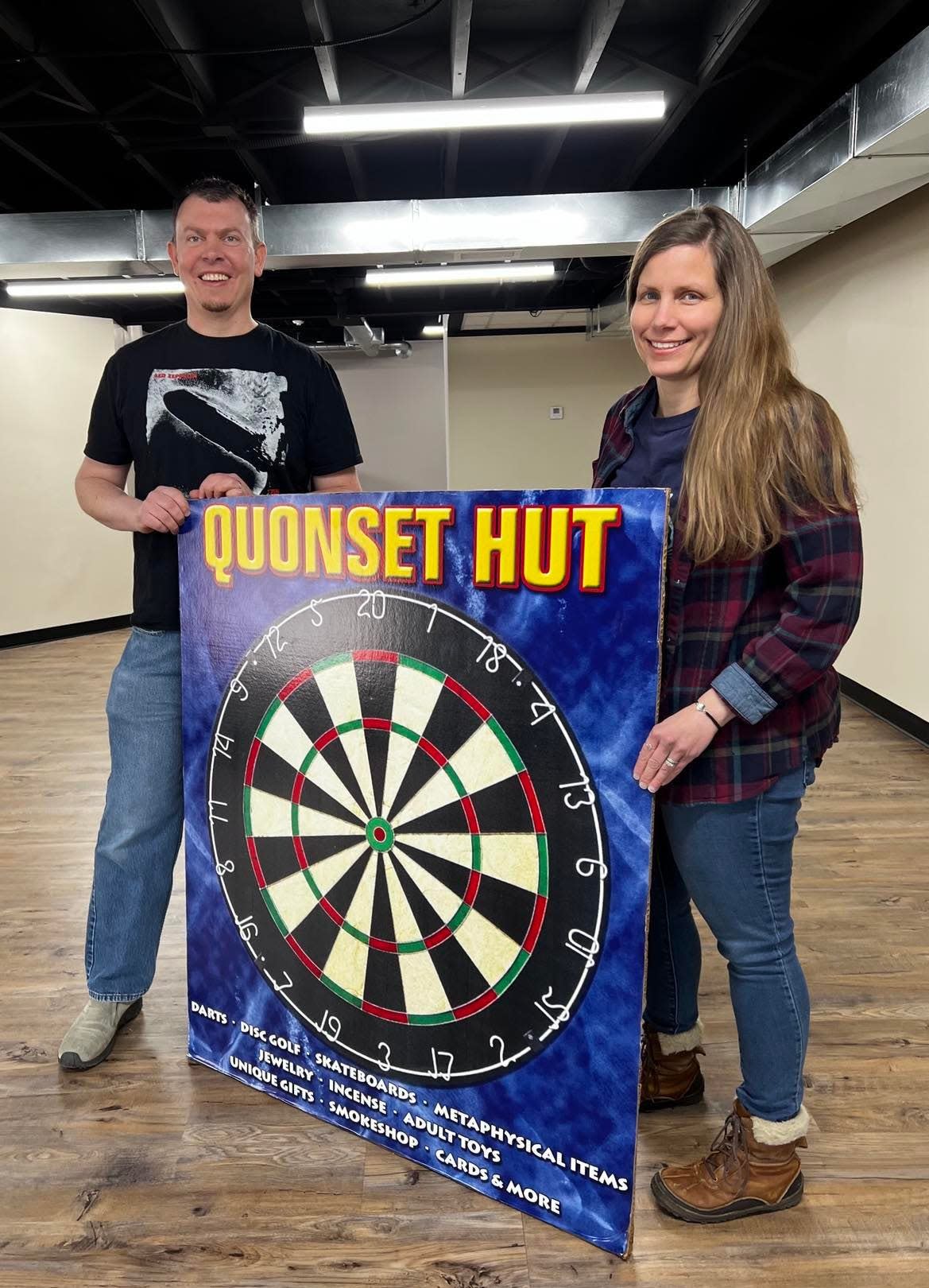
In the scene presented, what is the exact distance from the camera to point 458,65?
3.92 metres

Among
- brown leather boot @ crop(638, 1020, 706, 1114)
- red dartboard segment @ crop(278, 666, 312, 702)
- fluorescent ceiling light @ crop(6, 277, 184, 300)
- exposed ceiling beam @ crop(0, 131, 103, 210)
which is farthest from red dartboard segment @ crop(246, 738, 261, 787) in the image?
fluorescent ceiling light @ crop(6, 277, 184, 300)

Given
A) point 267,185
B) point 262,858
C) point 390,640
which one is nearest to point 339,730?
point 390,640

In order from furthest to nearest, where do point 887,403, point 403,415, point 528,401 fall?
point 528,401 < point 403,415 < point 887,403

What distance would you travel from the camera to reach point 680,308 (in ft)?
3.65

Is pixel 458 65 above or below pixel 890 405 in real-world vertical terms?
above

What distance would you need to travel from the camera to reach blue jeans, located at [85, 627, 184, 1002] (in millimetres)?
1638

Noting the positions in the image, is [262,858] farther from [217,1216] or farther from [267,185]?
[267,185]

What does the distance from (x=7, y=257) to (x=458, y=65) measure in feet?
11.1

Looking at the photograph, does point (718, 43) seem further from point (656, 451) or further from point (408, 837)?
point (408, 837)

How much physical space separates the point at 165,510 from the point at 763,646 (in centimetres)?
98

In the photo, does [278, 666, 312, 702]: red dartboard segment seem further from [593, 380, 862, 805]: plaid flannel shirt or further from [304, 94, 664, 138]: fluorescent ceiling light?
[304, 94, 664, 138]: fluorescent ceiling light

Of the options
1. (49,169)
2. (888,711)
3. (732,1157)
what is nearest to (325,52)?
(49,169)

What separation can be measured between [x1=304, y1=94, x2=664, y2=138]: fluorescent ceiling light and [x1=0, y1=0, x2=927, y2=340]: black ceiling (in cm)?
30

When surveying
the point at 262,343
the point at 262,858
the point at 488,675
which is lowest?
the point at 262,858
